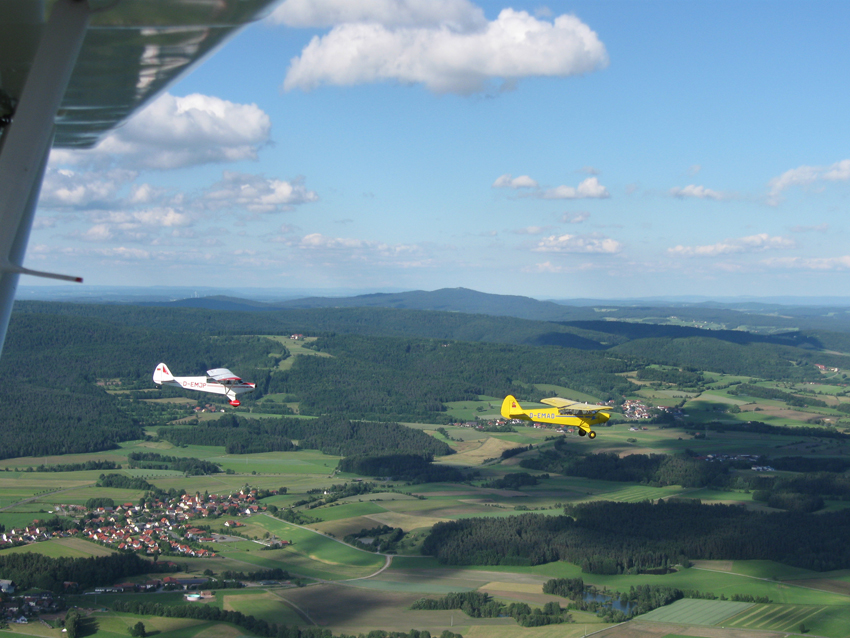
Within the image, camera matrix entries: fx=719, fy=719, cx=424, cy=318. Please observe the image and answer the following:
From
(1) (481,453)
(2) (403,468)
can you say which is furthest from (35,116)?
(1) (481,453)

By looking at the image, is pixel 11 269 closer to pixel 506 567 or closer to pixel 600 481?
pixel 506 567

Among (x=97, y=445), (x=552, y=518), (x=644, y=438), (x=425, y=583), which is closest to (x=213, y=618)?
(x=425, y=583)

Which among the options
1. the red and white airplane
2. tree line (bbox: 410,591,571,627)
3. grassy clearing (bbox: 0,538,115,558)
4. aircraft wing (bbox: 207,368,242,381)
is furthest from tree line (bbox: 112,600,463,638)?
aircraft wing (bbox: 207,368,242,381)

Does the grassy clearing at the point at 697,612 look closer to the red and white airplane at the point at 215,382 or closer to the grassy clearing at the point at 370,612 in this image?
the grassy clearing at the point at 370,612

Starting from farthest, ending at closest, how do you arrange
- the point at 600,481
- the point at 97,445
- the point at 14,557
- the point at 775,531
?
the point at 97,445
the point at 600,481
the point at 775,531
the point at 14,557

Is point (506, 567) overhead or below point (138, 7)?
below

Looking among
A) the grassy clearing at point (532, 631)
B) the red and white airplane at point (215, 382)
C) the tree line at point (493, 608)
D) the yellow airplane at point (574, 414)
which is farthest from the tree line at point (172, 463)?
the yellow airplane at point (574, 414)

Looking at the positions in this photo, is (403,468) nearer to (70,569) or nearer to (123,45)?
(70,569)
